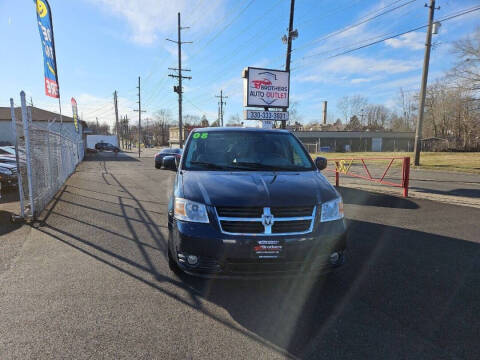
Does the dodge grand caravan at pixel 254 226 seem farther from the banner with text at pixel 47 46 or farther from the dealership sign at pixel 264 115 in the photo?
the dealership sign at pixel 264 115

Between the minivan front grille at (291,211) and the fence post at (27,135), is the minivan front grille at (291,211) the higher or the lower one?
the lower one

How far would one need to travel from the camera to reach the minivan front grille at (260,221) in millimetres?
2959

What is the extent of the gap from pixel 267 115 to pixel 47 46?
892 centimetres

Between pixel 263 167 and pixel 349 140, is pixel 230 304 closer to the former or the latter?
pixel 263 167

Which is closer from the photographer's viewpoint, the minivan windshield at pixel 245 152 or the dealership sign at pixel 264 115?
Result: the minivan windshield at pixel 245 152

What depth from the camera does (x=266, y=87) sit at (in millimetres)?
14930

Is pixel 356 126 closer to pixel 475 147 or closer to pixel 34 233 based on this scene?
pixel 475 147

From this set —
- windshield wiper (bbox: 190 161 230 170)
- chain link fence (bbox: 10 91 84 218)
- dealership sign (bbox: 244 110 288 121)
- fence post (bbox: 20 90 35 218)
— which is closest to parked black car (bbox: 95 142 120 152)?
dealership sign (bbox: 244 110 288 121)

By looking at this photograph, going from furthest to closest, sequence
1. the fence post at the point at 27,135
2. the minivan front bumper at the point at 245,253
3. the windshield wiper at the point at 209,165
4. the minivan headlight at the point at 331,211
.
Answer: the fence post at the point at 27,135 → the windshield wiper at the point at 209,165 → the minivan headlight at the point at 331,211 → the minivan front bumper at the point at 245,253

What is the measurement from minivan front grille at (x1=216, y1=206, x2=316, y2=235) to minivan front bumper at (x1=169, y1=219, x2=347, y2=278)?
58 mm

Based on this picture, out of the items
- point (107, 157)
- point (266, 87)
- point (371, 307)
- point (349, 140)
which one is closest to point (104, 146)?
point (107, 157)

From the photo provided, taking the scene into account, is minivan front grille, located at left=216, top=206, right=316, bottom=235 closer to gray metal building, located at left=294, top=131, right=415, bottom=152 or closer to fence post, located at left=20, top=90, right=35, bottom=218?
fence post, located at left=20, top=90, right=35, bottom=218

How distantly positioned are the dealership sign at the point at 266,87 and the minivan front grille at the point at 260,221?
12.1 metres

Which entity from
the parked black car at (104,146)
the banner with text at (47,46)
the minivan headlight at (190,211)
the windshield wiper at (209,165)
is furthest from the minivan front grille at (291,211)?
the parked black car at (104,146)
